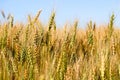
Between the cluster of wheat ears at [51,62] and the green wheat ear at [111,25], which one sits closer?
the cluster of wheat ears at [51,62]

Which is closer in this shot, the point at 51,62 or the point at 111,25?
the point at 51,62

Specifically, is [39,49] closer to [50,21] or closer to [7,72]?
[50,21]

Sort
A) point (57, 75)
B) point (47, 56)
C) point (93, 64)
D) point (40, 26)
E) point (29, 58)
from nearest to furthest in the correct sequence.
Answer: point (57, 75) < point (29, 58) < point (93, 64) < point (47, 56) < point (40, 26)

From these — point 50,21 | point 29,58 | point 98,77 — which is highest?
point 50,21

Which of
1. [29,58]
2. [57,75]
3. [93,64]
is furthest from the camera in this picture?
[93,64]

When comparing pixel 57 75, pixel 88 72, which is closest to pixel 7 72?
pixel 57 75

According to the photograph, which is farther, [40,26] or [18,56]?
[40,26]

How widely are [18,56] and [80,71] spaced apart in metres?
0.38

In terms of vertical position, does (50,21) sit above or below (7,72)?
above

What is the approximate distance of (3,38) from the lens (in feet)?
6.97

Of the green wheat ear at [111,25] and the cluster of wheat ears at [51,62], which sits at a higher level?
the green wheat ear at [111,25]

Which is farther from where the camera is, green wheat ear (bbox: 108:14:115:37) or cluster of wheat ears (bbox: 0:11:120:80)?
green wheat ear (bbox: 108:14:115:37)

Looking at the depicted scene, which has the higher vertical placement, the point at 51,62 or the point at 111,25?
the point at 111,25

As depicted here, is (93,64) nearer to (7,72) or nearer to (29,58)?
(29,58)
